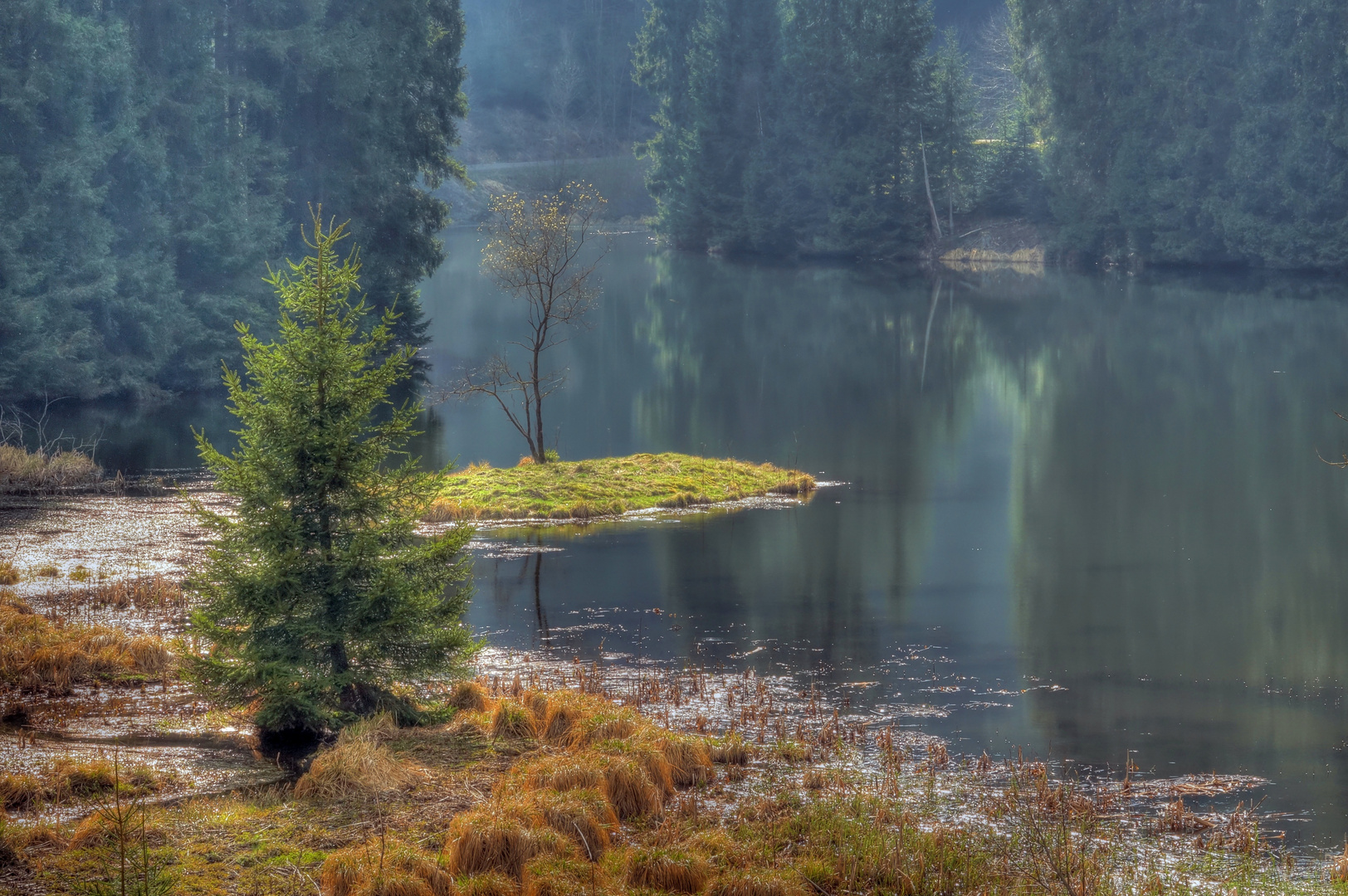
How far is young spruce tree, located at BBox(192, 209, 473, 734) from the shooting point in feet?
47.8

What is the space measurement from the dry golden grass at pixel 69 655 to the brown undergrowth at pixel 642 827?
4.40m

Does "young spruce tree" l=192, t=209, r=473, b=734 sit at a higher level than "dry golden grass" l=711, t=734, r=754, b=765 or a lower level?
higher

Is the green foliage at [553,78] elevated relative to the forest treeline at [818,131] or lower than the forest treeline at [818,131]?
elevated

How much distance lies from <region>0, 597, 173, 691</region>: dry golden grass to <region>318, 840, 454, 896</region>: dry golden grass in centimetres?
713

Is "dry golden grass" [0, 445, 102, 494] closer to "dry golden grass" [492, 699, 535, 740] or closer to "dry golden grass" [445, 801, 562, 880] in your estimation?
"dry golden grass" [492, 699, 535, 740]

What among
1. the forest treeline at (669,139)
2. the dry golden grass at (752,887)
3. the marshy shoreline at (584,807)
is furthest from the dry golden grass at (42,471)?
the dry golden grass at (752,887)

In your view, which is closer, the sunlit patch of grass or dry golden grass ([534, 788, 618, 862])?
dry golden grass ([534, 788, 618, 862])

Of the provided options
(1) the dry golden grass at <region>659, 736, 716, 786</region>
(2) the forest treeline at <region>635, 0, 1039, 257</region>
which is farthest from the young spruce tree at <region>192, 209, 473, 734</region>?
(2) the forest treeline at <region>635, 0, 1039, 257</region>

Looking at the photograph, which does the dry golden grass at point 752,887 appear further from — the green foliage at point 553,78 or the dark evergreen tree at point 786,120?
the green foliage at point 553,78

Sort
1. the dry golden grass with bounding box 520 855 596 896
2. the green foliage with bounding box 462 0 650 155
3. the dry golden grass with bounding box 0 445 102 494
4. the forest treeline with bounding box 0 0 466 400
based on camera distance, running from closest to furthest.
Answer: the dry golden grass with bounding box 520 855 596 896
the dry golden grass with bounding box 0 445 102 494
the forest treeline with bounding box 0 0 466 400
the green foliage with bounding box 462 0 650 155

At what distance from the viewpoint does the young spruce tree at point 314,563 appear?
574 inches

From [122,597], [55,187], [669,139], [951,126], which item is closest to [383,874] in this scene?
[122,597]

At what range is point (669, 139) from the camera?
106750mm

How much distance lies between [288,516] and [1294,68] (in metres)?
74.2
